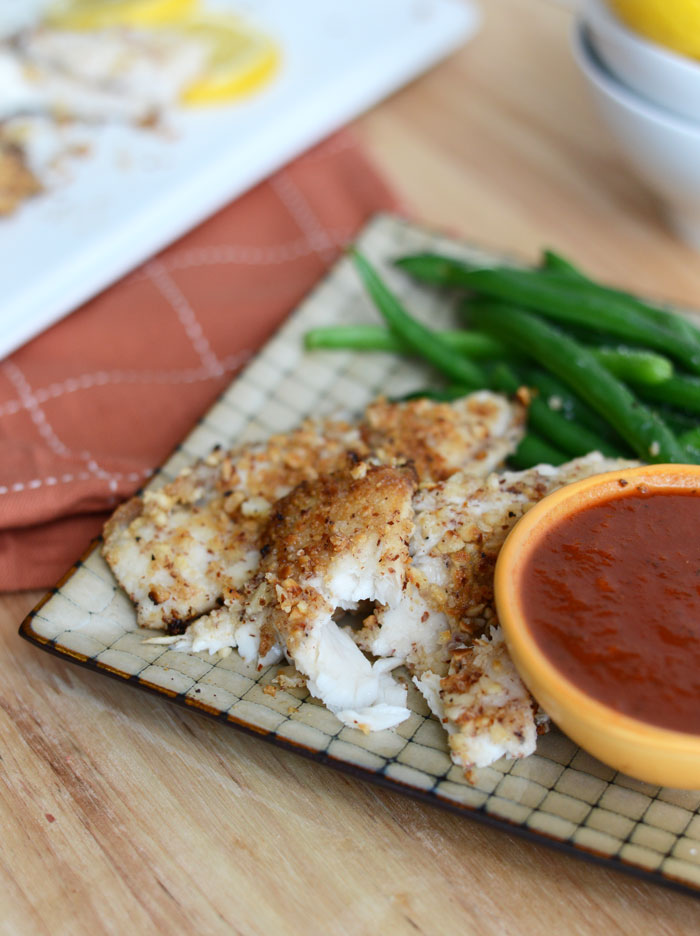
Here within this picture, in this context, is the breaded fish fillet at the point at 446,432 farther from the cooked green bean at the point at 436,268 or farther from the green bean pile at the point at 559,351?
the cooked green bean at the point at 436,268

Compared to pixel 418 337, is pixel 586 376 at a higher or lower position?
lower

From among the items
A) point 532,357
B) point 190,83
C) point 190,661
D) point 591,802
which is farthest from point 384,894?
point 190,83

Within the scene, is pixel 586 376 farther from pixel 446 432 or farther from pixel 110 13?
pixel 110 13

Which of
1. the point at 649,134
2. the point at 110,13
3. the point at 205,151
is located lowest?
the point at 649,134

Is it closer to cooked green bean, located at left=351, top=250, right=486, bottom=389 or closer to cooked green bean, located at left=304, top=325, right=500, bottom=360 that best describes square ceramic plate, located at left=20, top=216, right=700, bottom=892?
cooked green bean, located at left=304, top=325, right=500, bottom=360

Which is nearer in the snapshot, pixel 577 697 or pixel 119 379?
pixel 577 697

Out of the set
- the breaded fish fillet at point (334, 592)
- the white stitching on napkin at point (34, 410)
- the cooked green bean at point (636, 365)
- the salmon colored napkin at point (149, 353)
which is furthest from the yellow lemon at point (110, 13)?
the breaded fish fillet at point (334, 592)

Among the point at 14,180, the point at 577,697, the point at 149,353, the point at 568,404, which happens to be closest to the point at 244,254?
the point at 149,353
